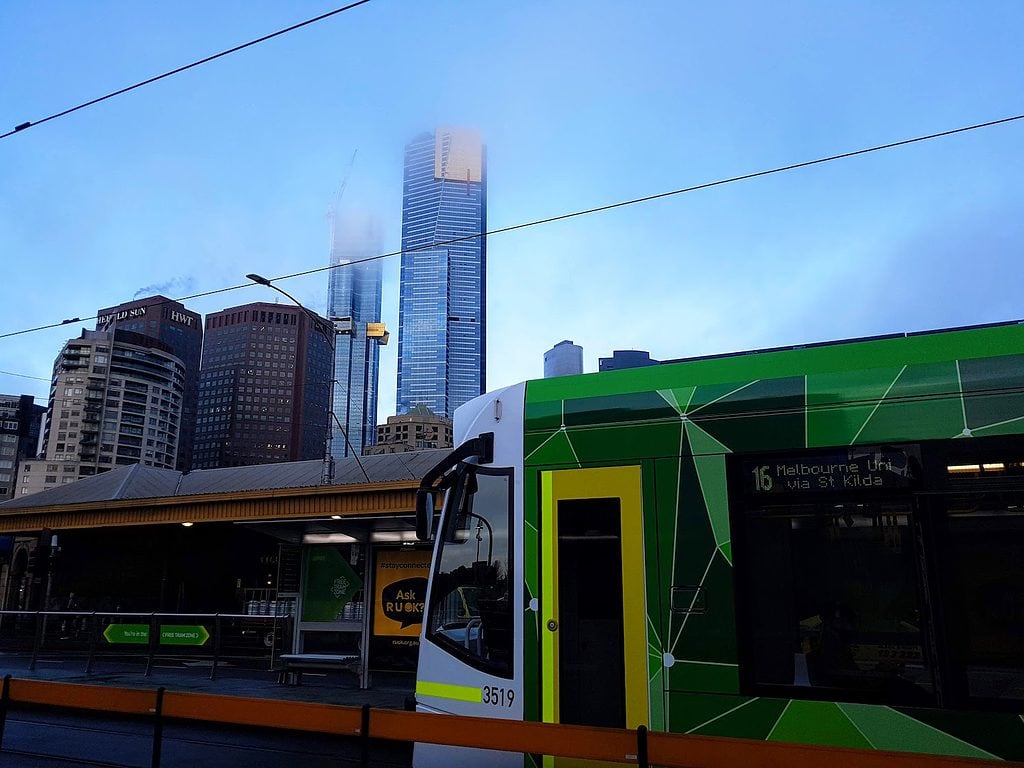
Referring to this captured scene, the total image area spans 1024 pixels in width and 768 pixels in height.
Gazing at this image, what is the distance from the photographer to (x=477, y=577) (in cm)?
594

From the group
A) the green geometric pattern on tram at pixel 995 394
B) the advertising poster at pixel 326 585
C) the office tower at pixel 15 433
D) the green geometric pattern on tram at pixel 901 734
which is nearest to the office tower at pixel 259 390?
the office tower at pixel 15 433

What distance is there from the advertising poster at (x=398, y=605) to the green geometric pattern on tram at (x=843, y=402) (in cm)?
1174

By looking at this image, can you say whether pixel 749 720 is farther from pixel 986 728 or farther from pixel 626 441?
pixel 626 441

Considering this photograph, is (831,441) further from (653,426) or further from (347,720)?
(347,720)

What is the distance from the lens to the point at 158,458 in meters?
150

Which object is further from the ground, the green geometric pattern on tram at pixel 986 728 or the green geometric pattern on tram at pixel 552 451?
the green geometric pattern on tram at pixel 552 451

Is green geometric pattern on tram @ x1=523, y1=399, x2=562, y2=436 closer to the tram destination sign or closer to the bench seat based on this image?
the tram destination sign

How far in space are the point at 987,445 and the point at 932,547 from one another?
0.69 m

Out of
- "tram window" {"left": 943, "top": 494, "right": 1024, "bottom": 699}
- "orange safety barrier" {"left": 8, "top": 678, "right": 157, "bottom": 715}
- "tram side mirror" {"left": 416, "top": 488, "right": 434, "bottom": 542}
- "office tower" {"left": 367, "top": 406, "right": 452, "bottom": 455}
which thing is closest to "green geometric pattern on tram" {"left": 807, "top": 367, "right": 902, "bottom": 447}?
"tram window" {"left": 943, "top": 494, "right": 1024, "bottom": 699}

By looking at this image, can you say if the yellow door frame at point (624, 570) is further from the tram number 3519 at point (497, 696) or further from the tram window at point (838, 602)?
the tram window at point (838, 602)

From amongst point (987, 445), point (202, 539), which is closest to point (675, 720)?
point (987, 445)

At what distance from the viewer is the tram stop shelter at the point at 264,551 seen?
1586 centimetres

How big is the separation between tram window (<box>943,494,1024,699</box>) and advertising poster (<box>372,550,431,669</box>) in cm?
1223

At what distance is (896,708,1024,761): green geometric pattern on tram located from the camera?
13.9 ft
